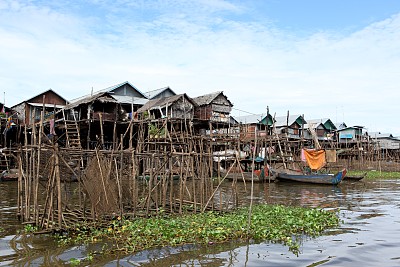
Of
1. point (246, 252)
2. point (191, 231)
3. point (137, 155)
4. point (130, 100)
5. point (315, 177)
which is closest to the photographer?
point (246, 252)

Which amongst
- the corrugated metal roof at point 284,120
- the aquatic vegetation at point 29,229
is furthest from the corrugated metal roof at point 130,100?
the aquatic vegetation at point 29,229

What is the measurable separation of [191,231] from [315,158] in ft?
60.5

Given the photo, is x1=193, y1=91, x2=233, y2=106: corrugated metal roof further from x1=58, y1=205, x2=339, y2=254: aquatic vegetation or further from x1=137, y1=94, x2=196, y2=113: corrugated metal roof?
x1=58, y1=205, x2=339, y2=254: aquatic vegetation

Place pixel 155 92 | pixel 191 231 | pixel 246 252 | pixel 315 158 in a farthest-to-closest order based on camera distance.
Result: pixel 155 92 < pixel 315 158 < pixel 191 231 < pixel 246 252

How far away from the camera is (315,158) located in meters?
24.9

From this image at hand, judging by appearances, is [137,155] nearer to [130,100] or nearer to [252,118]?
[130,100]

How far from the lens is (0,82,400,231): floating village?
8977 millimetres

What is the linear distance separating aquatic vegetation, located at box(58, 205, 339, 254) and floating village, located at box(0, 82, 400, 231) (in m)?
0.50

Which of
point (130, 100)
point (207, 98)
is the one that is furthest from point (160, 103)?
point (207, 98)

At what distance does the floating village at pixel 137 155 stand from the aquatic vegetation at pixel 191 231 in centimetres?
50

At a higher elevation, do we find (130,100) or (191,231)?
(130,100)

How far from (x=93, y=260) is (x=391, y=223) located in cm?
820

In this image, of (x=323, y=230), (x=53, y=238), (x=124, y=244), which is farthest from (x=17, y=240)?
(x=323, y=230)

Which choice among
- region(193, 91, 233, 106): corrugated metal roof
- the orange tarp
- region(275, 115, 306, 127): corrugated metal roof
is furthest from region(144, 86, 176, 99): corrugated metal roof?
A: region(275, 115, 306, 127): corrugated metal roof
